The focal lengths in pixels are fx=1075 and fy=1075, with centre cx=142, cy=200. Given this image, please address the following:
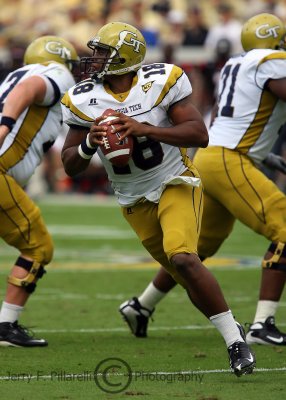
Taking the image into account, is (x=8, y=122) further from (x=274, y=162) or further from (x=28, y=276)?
(x=274, y=162)

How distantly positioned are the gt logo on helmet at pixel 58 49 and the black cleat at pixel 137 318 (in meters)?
1.76

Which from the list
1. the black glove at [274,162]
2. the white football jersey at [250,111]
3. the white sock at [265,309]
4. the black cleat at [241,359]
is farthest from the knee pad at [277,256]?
the black cleat at [241,359]

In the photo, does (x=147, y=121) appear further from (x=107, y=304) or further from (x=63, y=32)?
(x=63, y=32)

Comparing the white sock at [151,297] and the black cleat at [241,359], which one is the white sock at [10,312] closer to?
the white sock at [151,297]

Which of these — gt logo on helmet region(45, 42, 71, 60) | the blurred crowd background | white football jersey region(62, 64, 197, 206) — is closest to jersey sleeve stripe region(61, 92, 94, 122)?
white football jersey region(62, 64, 197, 206)

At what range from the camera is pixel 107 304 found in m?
8.46

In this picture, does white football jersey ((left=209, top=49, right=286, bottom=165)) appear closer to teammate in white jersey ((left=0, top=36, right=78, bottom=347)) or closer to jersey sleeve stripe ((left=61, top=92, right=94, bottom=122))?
teammate in white jersey ((left=0, top=36, right=78, bottom=347))

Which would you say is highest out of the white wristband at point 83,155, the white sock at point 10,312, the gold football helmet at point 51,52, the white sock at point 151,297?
the white wristband at point 83,155

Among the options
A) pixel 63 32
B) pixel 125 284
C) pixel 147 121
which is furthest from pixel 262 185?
pixel 63 32

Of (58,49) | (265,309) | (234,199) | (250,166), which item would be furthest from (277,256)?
(58,49)

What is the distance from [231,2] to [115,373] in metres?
13.7

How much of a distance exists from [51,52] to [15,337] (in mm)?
1948

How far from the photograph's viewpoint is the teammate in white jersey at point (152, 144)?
5.64 m

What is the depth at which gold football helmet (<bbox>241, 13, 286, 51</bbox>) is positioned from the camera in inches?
286
